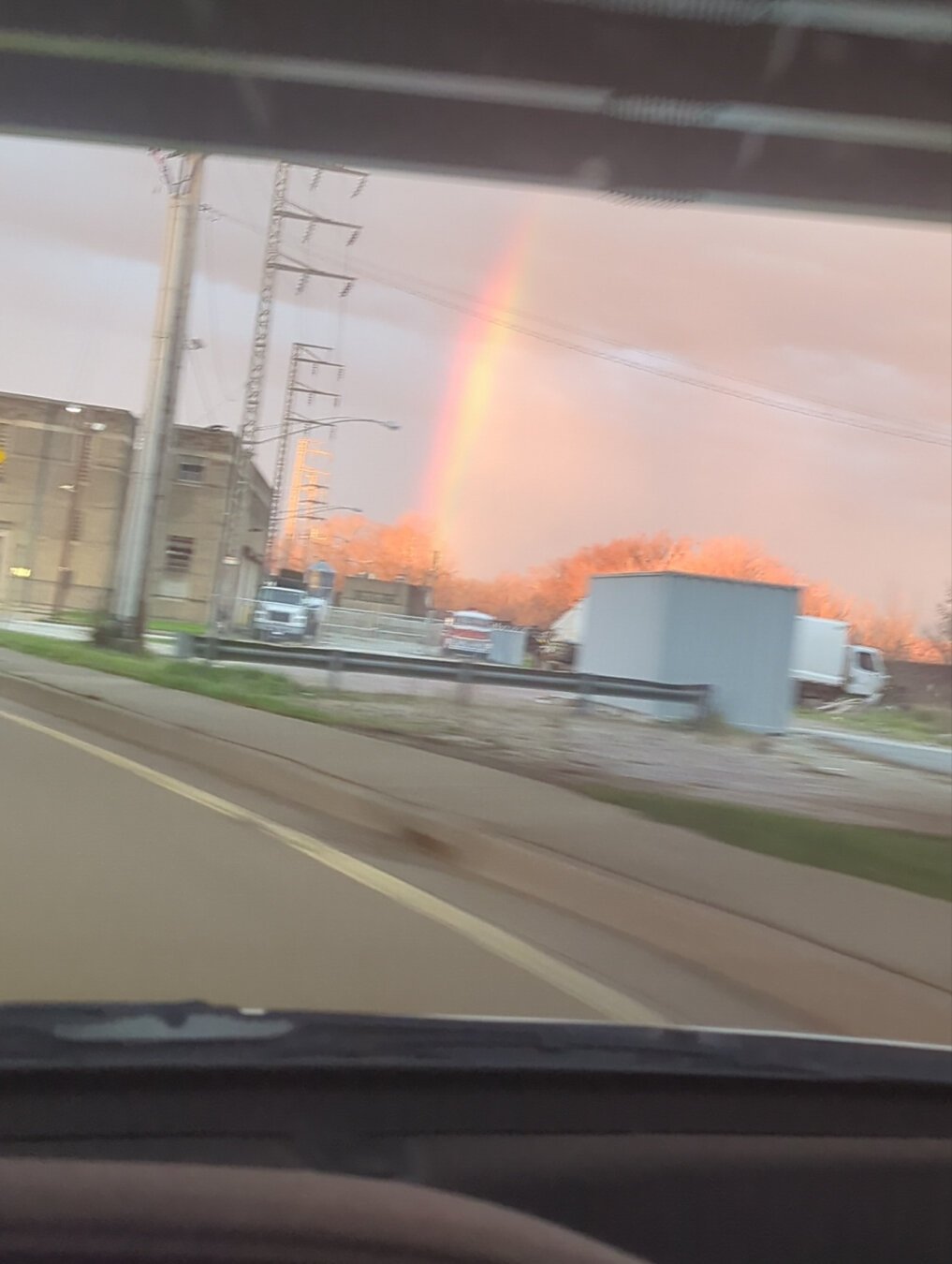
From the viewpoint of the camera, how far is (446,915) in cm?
759

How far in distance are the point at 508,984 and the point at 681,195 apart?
1052 cm

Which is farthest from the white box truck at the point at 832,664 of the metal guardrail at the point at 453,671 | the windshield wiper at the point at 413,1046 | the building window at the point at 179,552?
the windshield wiper at the point at 413,1046

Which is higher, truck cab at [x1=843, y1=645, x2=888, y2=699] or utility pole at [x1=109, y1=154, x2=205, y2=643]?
utility pole at [x1=109, y1=154, x2=205, y2=643]

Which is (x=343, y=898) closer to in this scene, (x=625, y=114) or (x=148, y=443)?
(x=625, y=114)

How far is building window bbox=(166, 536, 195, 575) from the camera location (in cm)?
4934

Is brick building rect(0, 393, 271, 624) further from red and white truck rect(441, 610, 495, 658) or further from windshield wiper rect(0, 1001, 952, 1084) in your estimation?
windshield wiper rect(0, 1001, 952, 1084)

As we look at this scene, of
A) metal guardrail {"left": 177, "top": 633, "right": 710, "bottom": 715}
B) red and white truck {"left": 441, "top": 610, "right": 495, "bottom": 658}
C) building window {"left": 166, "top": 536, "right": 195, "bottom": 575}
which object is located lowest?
metal guardrail {"left": 177, "top": 633, "right": 710, "bottom": 715}

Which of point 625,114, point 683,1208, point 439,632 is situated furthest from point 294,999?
point 439,632

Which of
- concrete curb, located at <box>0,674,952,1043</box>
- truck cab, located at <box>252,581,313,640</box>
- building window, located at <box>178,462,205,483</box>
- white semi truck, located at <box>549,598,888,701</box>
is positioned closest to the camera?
concrete curb, located at <box>0,674,952,1043</box>

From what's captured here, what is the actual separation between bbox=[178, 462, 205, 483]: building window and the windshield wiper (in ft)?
159

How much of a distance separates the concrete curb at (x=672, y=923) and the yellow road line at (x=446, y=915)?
2.56 ft

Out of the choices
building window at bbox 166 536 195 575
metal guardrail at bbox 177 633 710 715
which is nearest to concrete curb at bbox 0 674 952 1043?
metal guardrail at bbox 177 633 710 715

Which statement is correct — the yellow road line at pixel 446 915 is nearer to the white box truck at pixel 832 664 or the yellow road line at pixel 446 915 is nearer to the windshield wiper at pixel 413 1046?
the windshield wiper at pixel 413 1046

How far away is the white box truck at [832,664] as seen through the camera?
110 feet
